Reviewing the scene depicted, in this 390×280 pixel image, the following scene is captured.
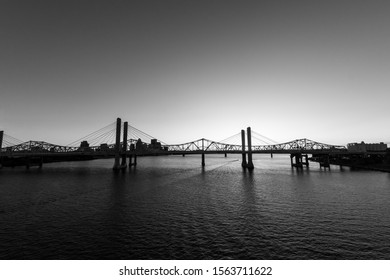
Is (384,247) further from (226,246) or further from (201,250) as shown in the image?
(201,250)

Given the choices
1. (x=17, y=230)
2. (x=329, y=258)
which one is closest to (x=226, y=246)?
(x=329, y=258)

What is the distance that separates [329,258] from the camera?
38.2 feet

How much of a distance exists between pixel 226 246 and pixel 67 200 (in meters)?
25.4

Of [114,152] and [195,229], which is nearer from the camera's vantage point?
[195,229]

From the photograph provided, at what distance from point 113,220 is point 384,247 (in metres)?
22.2

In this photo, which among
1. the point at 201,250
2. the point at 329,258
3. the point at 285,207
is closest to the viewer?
the point at 329,258

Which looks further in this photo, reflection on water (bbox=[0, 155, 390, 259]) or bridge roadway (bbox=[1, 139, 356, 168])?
bridge roadway (bbox=[1, 139, 356, 168])

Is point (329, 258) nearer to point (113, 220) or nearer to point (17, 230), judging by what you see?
point (113, 220)

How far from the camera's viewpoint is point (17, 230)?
15914 mm

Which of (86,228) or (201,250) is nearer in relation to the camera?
(201,250)

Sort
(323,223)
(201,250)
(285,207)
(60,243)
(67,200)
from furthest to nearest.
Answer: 1. (67,200)
2. (285,207)
3. (323,223)
4. (60,243)
5. (201,250)

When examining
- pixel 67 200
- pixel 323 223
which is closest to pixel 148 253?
pixel 323 223

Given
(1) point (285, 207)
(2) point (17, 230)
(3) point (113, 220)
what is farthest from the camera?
(1) point (285, 207)

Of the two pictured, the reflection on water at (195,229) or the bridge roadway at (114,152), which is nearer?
the reflection on water at (195,229)
